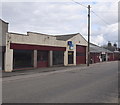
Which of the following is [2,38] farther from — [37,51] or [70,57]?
[70,57]

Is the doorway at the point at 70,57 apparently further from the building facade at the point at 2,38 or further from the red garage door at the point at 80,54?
the building facade at the point at 2,38

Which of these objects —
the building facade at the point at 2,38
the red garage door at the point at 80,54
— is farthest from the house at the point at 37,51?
the building facade at the point at 2,38

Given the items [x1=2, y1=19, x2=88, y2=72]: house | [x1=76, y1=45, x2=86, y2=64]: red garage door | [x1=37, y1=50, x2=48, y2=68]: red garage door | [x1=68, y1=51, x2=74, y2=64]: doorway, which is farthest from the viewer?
[x1=76, y1=45, x2=86, y2=64]: red garage door

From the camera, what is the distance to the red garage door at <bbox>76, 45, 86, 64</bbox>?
3584cm

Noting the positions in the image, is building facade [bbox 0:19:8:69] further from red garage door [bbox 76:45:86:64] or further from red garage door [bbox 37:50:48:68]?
red garage door [bbox 76:45:86:64]

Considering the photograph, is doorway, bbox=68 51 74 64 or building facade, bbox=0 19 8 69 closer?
building facade, bbox=0 19 8 69

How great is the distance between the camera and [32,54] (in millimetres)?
24625

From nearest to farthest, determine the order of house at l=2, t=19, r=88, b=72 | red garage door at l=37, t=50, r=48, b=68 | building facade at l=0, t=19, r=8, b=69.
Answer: building facade at l=0, t=19, r=8, b=69
house at l=2, t=19, r=88, b=72
red garage door at l=37, t=50, r=48, b=68

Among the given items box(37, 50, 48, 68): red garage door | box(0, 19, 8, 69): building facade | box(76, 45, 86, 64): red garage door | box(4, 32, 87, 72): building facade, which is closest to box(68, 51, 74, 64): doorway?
box(4, 32, 87, 72): building facade

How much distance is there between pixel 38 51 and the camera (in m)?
25.7

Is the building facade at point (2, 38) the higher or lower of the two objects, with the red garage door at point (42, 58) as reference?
higher

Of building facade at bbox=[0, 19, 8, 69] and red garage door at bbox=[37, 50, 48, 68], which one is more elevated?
building facade at bbox=[0, 19, 8, 69]

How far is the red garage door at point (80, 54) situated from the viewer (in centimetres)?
3584

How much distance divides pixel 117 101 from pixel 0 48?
16130 mm
